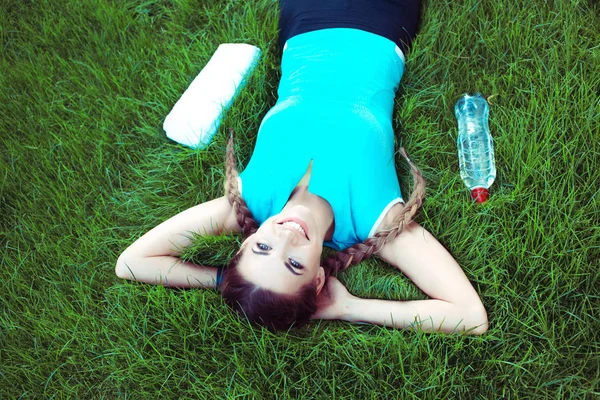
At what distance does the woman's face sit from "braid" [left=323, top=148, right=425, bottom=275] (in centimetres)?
25

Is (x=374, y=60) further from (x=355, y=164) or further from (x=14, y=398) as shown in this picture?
(x=14, y=398)

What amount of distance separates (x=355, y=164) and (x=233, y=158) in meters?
0.63

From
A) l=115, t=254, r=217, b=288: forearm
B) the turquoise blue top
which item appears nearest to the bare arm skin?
the turquoise blue top

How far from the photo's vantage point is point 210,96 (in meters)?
2.44

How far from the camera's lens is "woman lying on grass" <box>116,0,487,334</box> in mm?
1734

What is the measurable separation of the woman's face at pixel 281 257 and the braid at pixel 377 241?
248mm

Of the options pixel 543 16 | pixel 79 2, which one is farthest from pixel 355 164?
pixel 79 2

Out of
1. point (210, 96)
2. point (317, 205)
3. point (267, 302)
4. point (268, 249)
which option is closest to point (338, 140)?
point (317, 205)

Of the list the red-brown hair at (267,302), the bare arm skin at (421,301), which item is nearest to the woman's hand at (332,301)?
the bare arm skin at (421,301)

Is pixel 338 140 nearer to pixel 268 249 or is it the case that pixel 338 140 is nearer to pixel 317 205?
pixel 317 205

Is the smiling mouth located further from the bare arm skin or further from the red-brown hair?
the bare arm skin

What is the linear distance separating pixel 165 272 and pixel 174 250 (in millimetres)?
→ 103

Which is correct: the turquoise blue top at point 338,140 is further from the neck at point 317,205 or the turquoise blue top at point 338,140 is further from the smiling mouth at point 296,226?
the smiling mouth at point 296,226

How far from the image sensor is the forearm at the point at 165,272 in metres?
2.00
